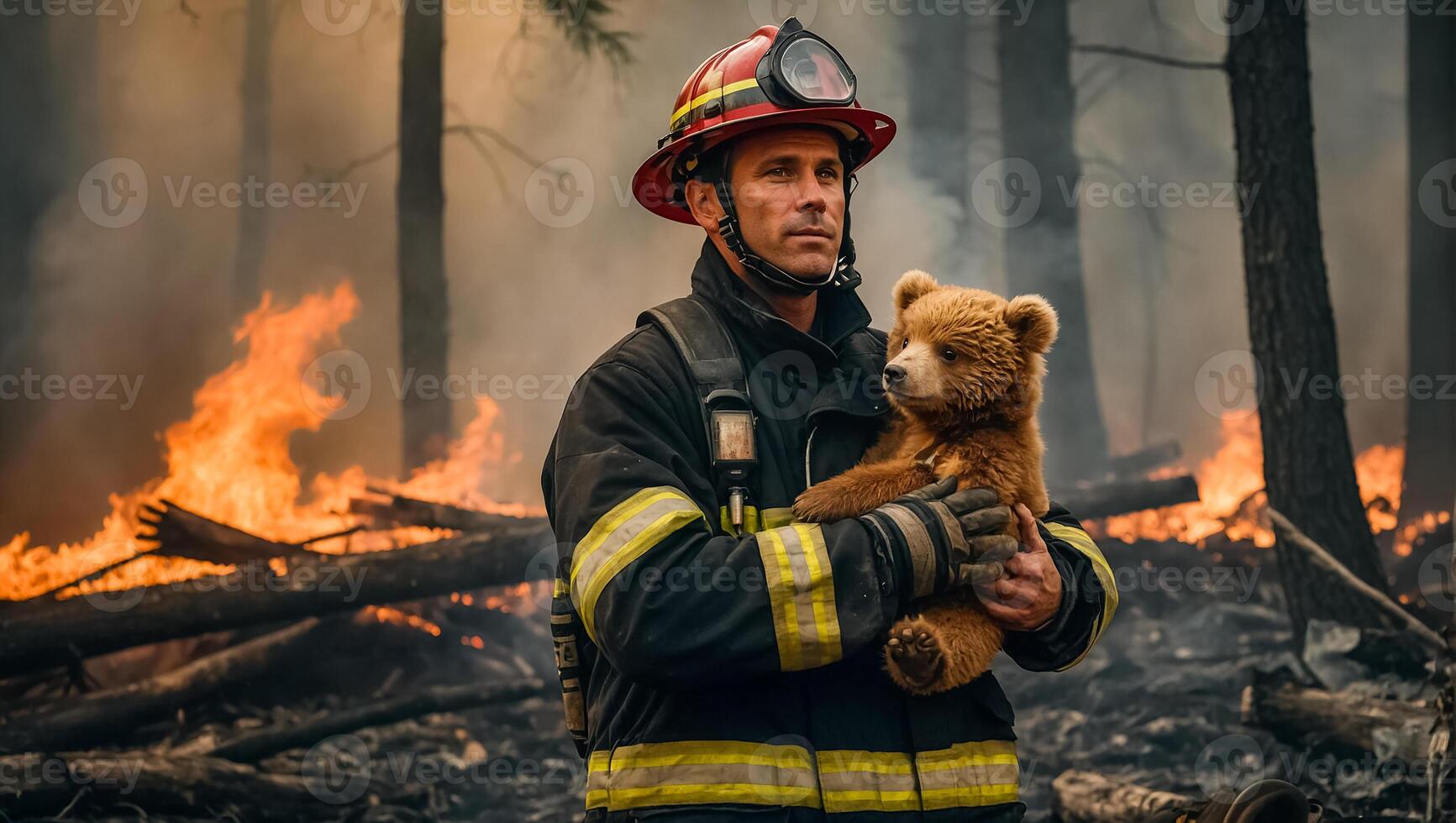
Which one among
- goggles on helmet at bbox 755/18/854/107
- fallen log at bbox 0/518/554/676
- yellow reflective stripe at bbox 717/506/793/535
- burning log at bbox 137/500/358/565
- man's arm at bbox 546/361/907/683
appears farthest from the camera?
burning log at bbox 137/500/358/565

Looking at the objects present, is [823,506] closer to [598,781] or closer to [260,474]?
[598,781]

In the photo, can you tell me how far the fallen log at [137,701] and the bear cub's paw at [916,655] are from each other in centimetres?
509

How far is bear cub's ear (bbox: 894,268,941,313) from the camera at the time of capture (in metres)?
2.93

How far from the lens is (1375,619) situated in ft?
22.6

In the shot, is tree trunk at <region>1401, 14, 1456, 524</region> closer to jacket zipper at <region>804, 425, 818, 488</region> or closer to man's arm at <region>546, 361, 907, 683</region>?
jacket zipper at <region>804, 425, 818, 488</region>

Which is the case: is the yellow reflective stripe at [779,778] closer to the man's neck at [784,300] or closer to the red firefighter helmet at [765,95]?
the man's neck at [784,300]

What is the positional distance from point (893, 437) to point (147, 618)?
16.8 feet

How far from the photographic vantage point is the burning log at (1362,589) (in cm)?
680

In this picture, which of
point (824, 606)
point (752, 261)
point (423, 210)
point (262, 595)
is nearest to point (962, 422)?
point (752, 261)

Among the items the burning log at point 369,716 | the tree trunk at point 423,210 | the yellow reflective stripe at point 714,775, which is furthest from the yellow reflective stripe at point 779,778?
the tree trunk at point 423,210

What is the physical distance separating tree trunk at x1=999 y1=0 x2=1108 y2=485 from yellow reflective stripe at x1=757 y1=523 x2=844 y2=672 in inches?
228

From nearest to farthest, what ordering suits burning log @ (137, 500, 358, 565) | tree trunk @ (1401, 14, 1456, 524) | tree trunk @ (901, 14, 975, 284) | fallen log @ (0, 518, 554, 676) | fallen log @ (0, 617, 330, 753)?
fallen log @ (0, 617, 330, 753) < fallen log @ (0, 518, 554, 676) < burning log @ (137, 500, 358, 565) < tree trunk @ (1401, 14, 1456, 524) < tree trunk @ (901, 14, 975, 284)

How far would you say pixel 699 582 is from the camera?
2.06 meters

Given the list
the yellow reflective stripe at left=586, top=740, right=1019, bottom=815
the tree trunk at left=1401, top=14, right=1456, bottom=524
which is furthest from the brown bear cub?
the tree trunk at left=1401, top=14, right=1456, bottom=524
